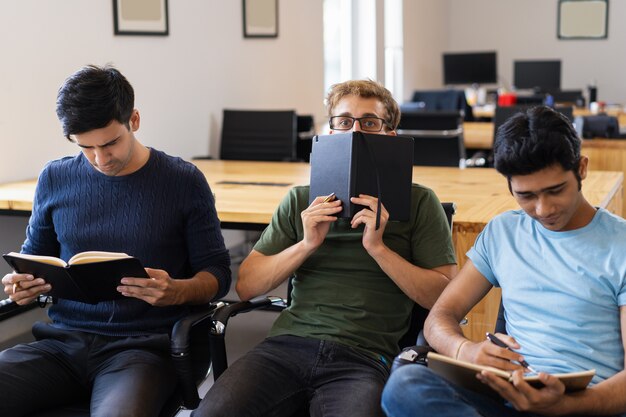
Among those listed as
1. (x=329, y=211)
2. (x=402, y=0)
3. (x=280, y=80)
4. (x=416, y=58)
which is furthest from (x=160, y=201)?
(x=416, y=58)

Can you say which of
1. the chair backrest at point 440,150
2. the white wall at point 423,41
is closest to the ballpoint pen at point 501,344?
the chair backrest at point 440,150

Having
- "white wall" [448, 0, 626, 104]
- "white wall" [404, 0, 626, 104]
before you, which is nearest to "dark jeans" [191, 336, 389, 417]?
"white wall" [404, 0, 626, 104]

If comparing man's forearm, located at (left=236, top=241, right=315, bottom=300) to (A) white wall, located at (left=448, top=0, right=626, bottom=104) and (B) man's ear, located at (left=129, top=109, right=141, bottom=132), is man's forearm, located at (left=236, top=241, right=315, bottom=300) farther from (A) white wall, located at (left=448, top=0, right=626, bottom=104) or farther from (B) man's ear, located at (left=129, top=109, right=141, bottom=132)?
(A) white wall, located at (left=448, top=0, right=626, bottom=104)

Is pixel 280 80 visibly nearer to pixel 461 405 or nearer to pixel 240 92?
pixel 240 92

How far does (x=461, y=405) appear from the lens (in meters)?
1.57

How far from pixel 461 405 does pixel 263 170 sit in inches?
104

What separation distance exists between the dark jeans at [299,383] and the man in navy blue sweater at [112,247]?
0.58 ft

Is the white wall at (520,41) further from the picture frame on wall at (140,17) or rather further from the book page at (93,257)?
the book page at (93,257)

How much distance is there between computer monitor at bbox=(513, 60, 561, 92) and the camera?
9906 millimetres

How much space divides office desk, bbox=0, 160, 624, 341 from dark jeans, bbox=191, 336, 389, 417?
1.83ft

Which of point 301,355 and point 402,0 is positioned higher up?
point 402,0

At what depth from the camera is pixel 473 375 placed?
5.06ft

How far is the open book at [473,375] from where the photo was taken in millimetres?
1470

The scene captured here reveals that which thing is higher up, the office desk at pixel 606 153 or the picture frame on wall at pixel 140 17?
the picture frame on wall at pixel 140 17
